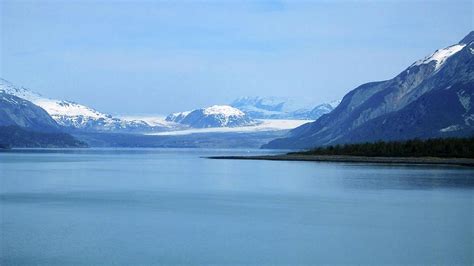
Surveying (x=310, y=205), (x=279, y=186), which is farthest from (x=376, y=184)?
(x=310, y=205)

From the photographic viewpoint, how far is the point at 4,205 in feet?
138

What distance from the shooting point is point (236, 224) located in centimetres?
3525

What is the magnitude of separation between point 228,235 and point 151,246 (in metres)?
4.21

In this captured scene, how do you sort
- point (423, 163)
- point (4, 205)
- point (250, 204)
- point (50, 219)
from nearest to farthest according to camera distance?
point (50, 219) → point (4, 205) → point (250, 204) → point (423, 163)

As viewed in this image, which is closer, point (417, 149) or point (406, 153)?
point (417, 149)

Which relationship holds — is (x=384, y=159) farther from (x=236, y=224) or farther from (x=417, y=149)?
(x=236, y=224)

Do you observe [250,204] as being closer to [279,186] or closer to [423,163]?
[279,186]

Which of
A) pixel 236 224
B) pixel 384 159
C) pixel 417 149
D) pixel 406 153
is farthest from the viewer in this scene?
pixel 406 153

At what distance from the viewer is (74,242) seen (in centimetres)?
Answer: 2914

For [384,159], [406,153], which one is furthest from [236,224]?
[406,153]

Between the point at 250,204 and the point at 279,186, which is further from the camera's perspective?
the point at 279,186

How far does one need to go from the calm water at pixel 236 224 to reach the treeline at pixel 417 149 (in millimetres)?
44422

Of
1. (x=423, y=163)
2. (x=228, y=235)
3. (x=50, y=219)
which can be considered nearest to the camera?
(x=228, y=235)

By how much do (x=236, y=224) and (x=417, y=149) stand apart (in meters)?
79.2
